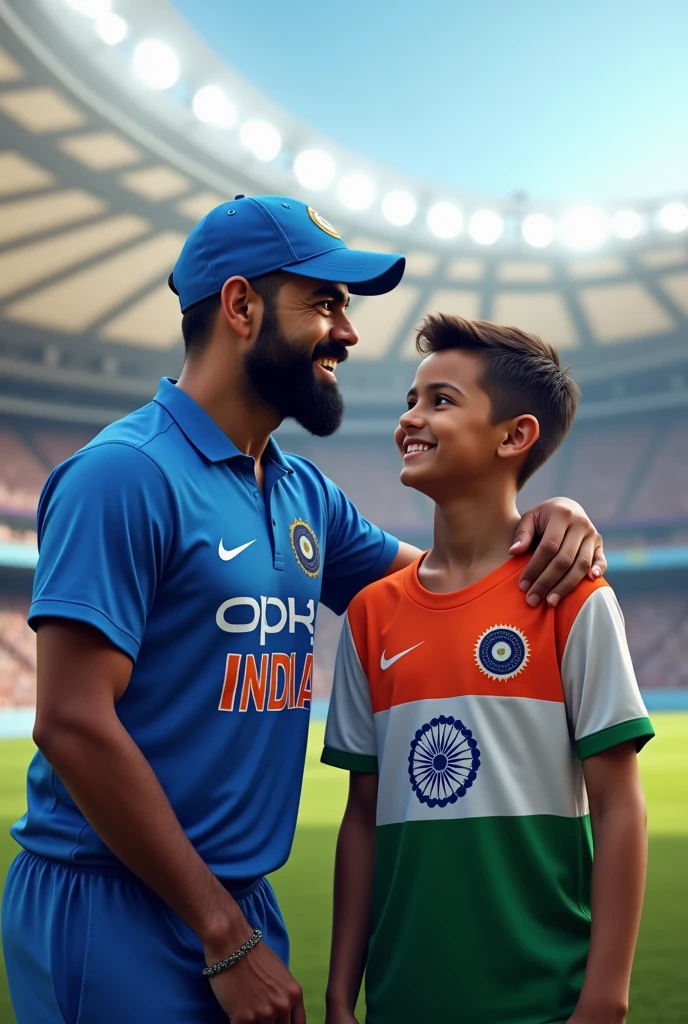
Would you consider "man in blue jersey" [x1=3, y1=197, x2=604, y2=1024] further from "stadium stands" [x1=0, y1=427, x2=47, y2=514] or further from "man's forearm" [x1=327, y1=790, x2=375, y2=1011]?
"stadium stands" [x1=0, y1=427, x2=47, y2=514]

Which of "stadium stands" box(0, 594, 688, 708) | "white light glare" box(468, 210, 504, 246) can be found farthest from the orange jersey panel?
"white light glare" box(468, 210, 504, 246)

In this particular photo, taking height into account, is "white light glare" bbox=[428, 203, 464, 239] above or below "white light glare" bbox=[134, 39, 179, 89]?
above

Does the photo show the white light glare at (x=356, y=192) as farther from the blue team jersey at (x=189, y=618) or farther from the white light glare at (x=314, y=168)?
the blue team jersey at (x=189, y=618)

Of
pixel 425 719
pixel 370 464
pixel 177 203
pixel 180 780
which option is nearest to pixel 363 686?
pixel 425 719

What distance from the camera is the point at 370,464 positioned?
3372 centimetres

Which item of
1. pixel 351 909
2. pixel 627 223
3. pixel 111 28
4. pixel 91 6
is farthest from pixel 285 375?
pixel 627 223

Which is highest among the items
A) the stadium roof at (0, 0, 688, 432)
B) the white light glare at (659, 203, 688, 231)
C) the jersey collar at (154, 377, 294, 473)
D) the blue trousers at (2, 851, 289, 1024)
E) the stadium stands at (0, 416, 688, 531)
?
the white light glare at (659, 203, 688, 231)

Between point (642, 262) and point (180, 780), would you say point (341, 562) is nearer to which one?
point (180, 780)

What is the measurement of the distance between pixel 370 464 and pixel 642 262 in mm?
11908

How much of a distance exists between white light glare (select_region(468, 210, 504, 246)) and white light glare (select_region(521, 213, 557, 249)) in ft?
2.48

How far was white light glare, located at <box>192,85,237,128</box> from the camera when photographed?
20234mm

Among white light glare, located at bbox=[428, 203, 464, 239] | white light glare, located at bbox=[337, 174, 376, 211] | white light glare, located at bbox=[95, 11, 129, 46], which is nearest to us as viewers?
Result: white light glare, located at bbox=[95, 11, 129, 46]

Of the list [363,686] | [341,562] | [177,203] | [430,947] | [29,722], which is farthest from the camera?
[177,203]

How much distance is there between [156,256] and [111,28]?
271 inches
